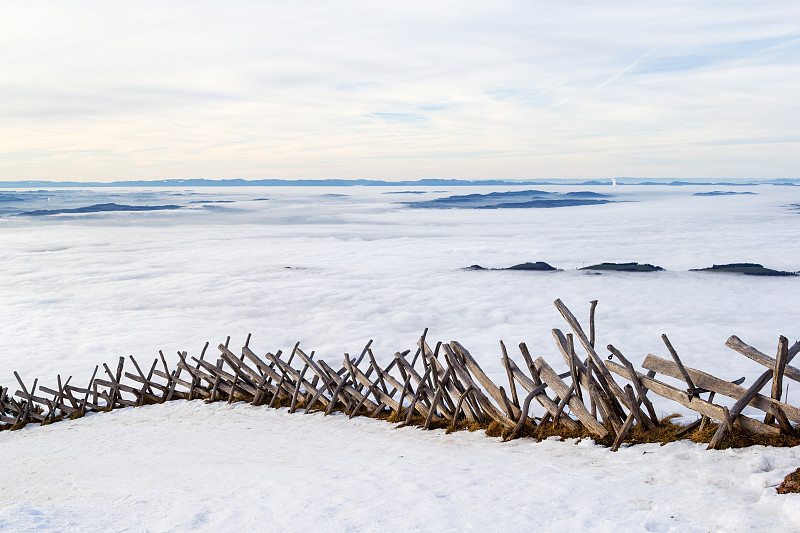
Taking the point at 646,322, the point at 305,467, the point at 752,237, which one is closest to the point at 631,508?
the point at 305,467

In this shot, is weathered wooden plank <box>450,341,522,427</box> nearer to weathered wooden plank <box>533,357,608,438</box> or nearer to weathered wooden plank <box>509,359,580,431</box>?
weathered wooden plank <box>509,359,580,431</box>

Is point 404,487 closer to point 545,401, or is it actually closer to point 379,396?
point 545,401

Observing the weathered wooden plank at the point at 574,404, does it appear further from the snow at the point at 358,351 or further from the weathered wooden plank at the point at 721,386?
the weathered wooden plank at the point at 721,386

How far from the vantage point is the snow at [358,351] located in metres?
4.75

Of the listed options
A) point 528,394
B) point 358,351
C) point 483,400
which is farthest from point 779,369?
point 358,351

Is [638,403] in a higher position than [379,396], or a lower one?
higher

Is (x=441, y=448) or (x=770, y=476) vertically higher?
(x=770, y=476)

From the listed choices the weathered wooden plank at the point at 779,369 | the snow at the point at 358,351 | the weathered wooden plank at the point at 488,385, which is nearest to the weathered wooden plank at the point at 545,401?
the weathered wooden plank at the point at 488,385

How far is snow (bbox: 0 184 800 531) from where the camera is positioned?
4750 millimetres

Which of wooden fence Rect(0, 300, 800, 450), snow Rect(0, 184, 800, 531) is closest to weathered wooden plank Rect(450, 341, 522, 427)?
wooden fence Rect(0, 300, 800, 450)

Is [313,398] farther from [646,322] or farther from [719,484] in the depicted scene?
[646,322]

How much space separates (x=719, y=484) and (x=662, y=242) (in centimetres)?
5863

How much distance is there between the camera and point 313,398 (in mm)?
9391

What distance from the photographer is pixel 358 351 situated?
19203 mm
